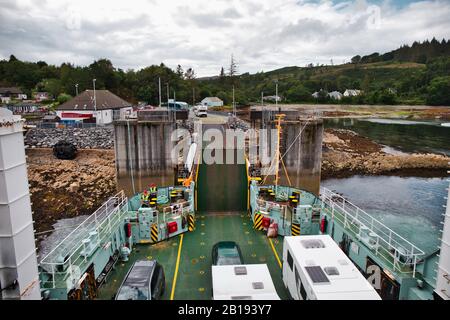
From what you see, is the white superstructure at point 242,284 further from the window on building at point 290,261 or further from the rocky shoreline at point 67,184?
the rocky shoreline at point 67,184

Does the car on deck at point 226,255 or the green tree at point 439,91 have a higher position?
the green tree at point 439,91

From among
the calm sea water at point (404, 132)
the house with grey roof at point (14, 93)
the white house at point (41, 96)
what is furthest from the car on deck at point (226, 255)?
the white house at point (41, 96)

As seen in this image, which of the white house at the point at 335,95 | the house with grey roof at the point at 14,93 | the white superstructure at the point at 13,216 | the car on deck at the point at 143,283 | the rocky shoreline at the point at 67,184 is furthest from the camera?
the white house at the point at 335,95

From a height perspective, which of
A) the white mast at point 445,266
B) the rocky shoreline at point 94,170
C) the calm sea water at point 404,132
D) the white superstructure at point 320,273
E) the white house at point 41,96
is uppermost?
the white house at point 41,96

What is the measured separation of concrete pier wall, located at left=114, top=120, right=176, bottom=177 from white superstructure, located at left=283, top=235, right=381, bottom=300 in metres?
15.2

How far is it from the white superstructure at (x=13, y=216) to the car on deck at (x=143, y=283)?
3.01 metres

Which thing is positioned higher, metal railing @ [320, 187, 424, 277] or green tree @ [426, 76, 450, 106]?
green tree @ [426, 76, 450, 106]

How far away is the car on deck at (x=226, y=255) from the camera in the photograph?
32.5ft

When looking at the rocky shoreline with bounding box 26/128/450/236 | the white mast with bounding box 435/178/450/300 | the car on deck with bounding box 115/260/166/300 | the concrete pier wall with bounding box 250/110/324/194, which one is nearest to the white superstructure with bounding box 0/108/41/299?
the car on deck with bounding box 115/260/166/300

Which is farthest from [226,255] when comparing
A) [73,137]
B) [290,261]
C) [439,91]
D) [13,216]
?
[439,91]

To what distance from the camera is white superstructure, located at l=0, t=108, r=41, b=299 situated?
4754 mm

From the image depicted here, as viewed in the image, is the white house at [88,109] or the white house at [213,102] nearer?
the white house at [88,109]

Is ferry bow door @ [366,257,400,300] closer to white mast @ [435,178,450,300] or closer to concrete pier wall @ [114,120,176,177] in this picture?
white mast @ [435,178,450,300]
